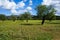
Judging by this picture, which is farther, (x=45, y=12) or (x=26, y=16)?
(x=26, y=16)

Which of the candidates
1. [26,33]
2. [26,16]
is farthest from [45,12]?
[26,33]

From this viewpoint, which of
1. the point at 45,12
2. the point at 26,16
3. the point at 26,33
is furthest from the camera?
the point at 26,16

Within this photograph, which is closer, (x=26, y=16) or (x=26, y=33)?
(x=26, y=33)

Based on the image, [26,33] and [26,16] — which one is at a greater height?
[26,33]

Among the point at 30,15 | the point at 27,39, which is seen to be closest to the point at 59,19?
the point at 30,15

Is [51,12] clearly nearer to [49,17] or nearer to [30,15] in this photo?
[49,17]

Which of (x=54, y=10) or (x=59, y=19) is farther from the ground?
(x=54, y=10)

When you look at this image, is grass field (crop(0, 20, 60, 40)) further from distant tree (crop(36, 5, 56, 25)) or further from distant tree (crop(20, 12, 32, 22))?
distant tree (crop(20, 12, 32, 22))

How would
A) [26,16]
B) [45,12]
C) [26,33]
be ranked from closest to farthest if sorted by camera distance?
[26,33] < [45,12] < [26,16]

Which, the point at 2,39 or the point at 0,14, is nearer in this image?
the point at 2,39

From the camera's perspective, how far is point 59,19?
8625cm

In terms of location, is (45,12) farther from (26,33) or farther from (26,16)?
(26,33)

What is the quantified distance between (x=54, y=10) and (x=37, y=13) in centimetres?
672

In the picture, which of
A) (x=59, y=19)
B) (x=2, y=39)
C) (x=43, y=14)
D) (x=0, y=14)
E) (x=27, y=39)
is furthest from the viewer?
(x=0, y=14)
